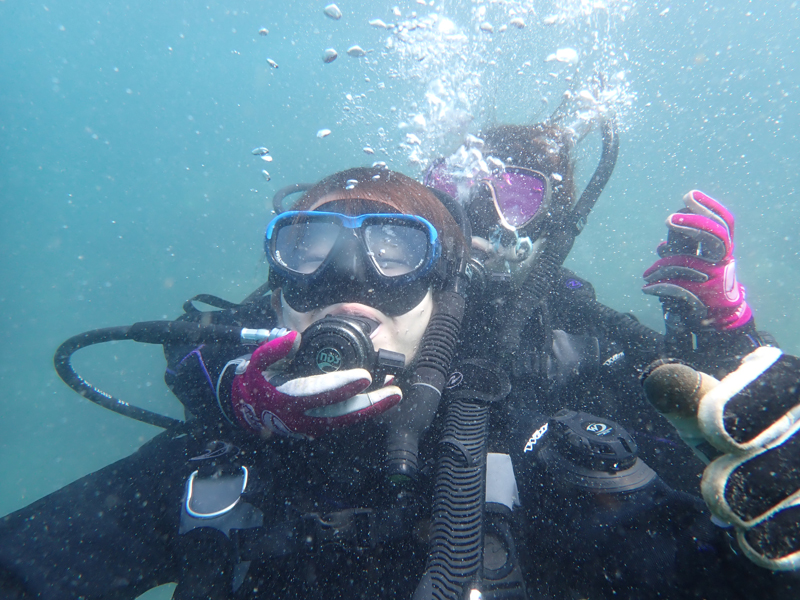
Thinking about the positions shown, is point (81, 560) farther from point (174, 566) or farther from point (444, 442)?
point (444, 442)

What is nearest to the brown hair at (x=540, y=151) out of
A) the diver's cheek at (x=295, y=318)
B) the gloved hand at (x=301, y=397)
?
the diver's cheek at (x=295, y=318)

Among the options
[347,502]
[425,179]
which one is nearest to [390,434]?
[347,502]

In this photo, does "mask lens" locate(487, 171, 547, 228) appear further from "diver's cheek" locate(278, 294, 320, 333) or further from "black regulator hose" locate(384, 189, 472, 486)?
"diver's cheek" locate(278, 294, 320, 333)

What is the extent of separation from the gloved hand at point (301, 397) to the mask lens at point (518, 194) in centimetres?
242

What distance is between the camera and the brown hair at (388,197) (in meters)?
2.44

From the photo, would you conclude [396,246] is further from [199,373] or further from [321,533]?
[321,533]

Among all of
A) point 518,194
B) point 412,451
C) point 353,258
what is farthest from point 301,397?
point 518,194

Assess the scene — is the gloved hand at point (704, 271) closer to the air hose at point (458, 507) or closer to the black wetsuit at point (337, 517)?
the black wetsuit at point (337, 517)

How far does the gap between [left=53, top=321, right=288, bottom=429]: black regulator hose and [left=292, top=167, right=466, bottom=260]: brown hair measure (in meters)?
1.00

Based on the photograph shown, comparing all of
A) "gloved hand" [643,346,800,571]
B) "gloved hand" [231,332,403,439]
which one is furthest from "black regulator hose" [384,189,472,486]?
"gloved hand" [643,346,800,571]

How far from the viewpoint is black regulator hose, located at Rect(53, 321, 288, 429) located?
1.98m

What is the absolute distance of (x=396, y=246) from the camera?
95.5 inches

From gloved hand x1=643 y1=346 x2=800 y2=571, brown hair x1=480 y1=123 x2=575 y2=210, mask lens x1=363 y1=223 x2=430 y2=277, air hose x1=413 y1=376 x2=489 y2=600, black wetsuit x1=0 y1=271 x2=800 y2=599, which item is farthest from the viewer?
brown hair x1=480 y1=123 x2=575 y2=210

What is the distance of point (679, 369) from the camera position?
0.91 m
